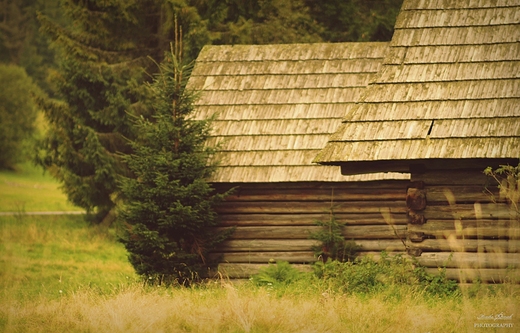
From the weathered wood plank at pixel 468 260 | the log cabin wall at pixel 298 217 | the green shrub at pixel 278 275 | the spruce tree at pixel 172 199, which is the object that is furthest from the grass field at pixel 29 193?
the weathered wood plank at pixel 468 260

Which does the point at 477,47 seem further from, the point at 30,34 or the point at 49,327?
the point at 30,34

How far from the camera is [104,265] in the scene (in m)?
20.5

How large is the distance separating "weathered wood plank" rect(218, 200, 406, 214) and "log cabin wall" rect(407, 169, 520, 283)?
6.03 ft

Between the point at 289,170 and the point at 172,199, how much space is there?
7.13ft

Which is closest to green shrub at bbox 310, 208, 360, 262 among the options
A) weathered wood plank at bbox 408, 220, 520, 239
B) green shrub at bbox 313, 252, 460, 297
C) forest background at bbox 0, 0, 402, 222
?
Result: green shrub at bbox 313, 252, 460, 297

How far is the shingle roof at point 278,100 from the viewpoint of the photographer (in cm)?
1539

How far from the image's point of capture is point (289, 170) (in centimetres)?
1518

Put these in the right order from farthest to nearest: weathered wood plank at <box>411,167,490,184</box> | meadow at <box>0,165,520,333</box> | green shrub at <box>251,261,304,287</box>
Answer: green shrub at <box>251,261,304,287</box> → weathered wood plank at <box>411,167,490,184</box> → meadow at <box>0,165,520,333</box>

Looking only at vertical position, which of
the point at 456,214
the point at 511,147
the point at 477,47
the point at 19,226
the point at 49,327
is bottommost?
the point at 19,226

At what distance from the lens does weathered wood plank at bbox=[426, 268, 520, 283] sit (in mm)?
Answer: 11625

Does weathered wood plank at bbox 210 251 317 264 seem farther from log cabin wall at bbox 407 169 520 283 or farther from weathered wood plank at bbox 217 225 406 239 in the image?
log cabin wall at bbox 407 169 520 283

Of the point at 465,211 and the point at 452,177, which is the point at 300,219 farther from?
the point at 465,211

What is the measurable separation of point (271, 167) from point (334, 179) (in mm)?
1199

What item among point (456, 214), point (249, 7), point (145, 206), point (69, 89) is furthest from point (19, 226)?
point (456, 214)
